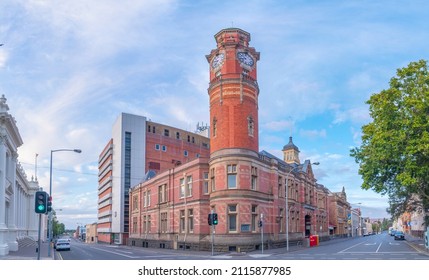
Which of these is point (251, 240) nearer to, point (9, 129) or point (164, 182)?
point (164, 182)

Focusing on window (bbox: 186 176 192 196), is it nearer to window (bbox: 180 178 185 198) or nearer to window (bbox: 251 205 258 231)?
window (bbox: 180 178 185 198)

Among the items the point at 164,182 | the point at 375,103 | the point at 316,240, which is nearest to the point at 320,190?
the point at 316,240

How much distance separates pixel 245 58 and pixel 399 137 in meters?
18.7

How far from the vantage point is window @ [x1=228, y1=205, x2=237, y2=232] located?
43500 mm

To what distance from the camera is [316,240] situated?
197 feet

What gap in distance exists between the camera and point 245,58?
46.9m

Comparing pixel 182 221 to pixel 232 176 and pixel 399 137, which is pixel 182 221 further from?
pixel 399 137

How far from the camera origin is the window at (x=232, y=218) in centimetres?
4350

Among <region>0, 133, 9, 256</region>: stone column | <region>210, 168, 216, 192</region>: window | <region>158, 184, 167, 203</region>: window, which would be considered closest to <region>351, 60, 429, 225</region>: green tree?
<region>210, 168, 216, 192</region>: window

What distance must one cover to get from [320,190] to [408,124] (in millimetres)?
48079

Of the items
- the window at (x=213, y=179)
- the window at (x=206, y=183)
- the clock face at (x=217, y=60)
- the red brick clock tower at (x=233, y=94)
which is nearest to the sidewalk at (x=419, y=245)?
the red brick clock tower at (x=233, y=94)

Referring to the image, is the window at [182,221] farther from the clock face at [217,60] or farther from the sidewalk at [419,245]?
the sidewalk at [419,245]

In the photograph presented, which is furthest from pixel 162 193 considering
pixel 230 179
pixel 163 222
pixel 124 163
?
pixel 124 163

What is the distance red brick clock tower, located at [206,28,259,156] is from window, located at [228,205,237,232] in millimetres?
5933
